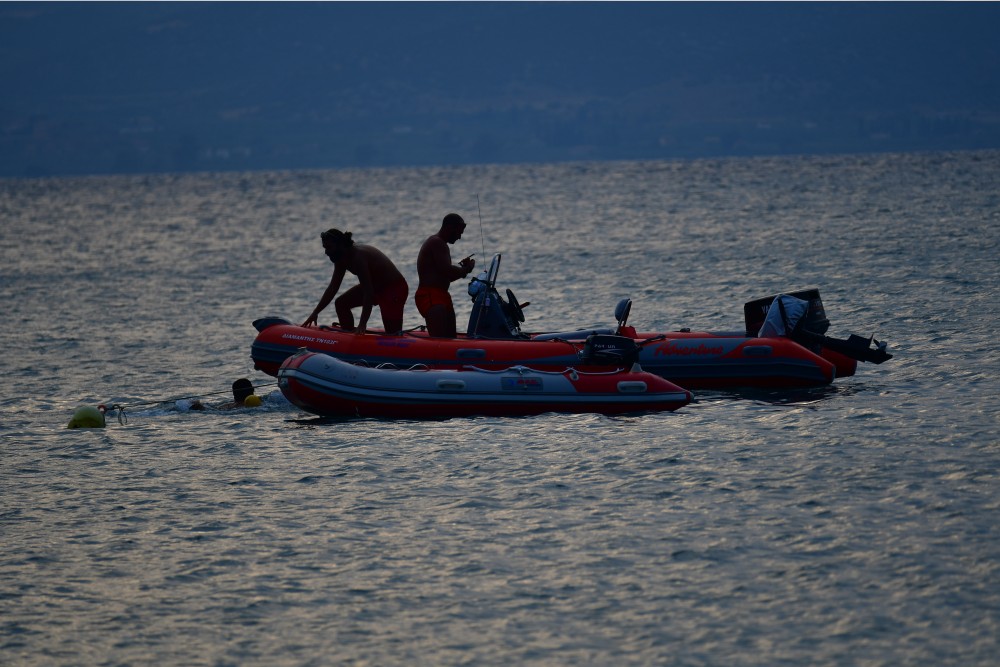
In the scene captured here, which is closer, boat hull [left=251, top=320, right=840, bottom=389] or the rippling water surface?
the rippling water surface

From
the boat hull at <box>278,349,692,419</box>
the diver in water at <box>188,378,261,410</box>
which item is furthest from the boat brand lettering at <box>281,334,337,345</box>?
the boat hull at <box>278,349,692,419</box>

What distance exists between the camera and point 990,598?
838cm

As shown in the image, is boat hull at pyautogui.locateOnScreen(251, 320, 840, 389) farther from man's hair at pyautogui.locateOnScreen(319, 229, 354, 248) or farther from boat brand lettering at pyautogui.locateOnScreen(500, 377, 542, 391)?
man's hair at pyautogui.locateOnScreen(319, 229, 354, 248)

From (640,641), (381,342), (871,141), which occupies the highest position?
(871,141)

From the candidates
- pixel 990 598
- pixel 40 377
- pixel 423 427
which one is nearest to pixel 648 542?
pixel 990 598

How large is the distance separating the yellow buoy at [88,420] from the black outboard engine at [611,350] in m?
5.52

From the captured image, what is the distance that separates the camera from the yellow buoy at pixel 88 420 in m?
14.6

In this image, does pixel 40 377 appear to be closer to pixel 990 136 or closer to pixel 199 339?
pixel 199 339

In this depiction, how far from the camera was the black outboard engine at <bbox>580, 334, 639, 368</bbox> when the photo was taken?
14.1m

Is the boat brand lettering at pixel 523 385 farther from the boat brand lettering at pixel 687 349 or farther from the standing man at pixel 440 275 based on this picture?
the boat brand lettering at pixel 687 349

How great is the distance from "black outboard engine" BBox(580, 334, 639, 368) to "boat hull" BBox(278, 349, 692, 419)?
0.16m

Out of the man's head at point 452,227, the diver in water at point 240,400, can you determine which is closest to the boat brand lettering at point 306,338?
the diver in water at point 240,400

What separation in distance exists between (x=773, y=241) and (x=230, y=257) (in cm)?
1802

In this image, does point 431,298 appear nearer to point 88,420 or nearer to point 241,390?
point 241,390
